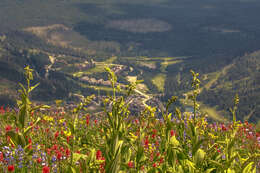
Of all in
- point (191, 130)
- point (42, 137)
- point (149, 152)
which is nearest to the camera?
point (191, 130)

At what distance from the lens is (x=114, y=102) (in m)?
5.86

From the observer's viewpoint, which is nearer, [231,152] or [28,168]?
[231,152]

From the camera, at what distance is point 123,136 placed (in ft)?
20.2

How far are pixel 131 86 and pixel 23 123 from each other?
2688 millimetres

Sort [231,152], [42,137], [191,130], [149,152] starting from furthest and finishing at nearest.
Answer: [42,137], [149,152], [191,130], [231,152]

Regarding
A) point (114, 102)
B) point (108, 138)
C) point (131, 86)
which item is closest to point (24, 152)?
point (108, 138)

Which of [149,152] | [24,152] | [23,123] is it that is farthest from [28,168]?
[149,152]

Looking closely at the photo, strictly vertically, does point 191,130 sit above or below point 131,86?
below

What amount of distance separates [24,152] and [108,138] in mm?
2211

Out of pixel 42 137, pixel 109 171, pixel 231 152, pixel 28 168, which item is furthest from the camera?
pixel 42 137

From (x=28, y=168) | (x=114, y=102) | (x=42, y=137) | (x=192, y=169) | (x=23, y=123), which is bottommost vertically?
(x=42, y=137)

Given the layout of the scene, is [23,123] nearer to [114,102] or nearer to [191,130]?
[114,102]

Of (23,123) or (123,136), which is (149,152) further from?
(23,123)

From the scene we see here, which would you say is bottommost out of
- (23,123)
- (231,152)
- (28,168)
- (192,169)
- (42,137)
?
(42,137)
